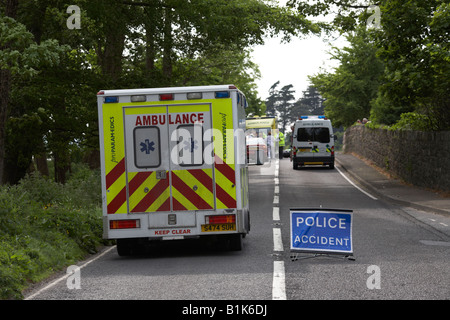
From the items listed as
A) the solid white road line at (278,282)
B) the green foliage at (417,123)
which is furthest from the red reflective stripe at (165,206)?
the green foliage at (417,123)

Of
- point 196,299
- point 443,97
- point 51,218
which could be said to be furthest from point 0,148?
point 443,97

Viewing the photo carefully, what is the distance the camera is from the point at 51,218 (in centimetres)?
1452

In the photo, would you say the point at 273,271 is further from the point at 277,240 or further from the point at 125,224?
the point at 277,240

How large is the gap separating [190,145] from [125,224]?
165cm

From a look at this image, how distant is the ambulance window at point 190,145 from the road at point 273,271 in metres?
1.60

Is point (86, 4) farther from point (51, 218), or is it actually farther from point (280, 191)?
point (280, 191)

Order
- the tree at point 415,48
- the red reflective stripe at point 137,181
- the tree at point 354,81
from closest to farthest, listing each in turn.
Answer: the red reflective stripe at point 137,181
the tree at point 415,48
the tree at point 354,81

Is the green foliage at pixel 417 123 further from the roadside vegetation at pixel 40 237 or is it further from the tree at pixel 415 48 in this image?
the roadside vegetation at pixel 40 237

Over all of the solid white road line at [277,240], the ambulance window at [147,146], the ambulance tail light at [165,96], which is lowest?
the solid white road line at [277,240]

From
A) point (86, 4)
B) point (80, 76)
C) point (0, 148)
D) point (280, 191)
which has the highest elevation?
point (86, 4)

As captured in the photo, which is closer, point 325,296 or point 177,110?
point 325,296

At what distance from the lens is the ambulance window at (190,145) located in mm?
12234

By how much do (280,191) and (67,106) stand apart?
835 centimetres

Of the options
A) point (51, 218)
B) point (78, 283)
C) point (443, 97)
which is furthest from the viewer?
point (443, 97)
